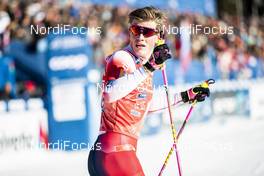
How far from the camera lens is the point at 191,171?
23.0ft

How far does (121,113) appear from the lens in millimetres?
3461

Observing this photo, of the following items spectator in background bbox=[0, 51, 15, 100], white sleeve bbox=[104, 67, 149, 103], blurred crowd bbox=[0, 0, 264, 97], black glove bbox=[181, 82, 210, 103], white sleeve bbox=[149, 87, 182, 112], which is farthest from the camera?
blurred crowd bbox=[0, 0, 264, 97]

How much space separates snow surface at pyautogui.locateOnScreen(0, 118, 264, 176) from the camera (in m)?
7.07

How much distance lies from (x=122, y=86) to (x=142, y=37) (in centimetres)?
34

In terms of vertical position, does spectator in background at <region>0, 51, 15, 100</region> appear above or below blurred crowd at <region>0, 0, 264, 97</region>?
below

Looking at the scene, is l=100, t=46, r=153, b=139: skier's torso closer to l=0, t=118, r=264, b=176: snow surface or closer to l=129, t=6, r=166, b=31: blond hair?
l=129, t=6, r=166, b=31: blond hair

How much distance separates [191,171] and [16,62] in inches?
208

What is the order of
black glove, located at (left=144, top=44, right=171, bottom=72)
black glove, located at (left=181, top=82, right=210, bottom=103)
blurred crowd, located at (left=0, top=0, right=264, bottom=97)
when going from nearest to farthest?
black glove, located at (left=144, top=44, right=171, bottom=72) → black glove, located at (left=181, top=82, right=210, bottom=103) → blurred crowd, located at (left=0, top=0, right=264, bottom=97)

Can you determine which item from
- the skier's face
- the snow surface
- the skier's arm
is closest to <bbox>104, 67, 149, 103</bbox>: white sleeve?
the skier's face

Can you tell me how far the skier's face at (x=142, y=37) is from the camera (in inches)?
139

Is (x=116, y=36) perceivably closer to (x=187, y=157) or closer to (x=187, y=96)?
(x=187, y=157)

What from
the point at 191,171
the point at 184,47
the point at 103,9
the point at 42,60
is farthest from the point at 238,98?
the point at 191,171

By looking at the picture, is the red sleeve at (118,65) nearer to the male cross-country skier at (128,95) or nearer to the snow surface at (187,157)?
the male cross-country skier at (128,95)

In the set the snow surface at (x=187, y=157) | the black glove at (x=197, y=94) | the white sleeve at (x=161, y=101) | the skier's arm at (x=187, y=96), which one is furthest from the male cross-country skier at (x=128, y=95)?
the snow surface at (x=187, y=157)
